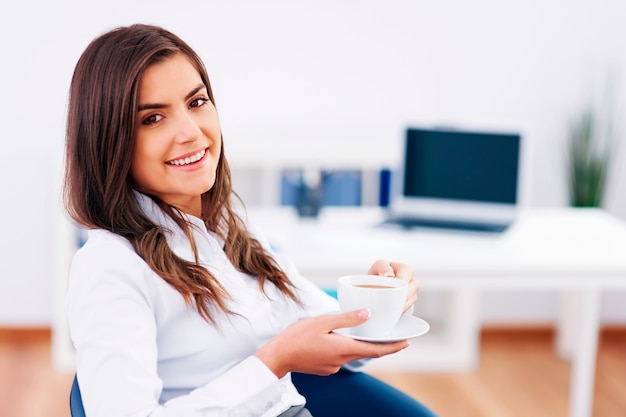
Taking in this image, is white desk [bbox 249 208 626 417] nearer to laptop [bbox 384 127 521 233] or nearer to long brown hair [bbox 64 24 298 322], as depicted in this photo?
laptop [bbox 384 127 521 233]

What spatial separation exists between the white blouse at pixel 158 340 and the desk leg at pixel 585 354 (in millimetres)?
1504

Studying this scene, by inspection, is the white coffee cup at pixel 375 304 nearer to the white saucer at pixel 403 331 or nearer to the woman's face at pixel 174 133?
the white saucer at pixel 403 331

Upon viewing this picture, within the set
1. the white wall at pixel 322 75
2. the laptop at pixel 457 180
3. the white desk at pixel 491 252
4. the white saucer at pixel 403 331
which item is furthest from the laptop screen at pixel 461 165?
the white saucer at pixel 403 331

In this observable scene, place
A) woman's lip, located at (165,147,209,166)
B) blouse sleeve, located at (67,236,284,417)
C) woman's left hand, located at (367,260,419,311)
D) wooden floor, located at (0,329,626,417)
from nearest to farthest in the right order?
blouse sleeve, located at (67,236,284,417) → woman's lip, located at (165,147,209,166) → woman's left hand, located at (367,260,419,311) → wooden floor, located at (0,329,626,417)

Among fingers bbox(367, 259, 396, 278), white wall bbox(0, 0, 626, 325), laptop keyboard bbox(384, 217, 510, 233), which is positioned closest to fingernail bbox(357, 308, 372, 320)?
fingers bbox(367, 259, 396, 278)

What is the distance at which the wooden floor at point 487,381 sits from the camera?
3074 millimetres

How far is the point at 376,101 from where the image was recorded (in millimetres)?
3639

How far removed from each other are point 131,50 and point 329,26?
7.64ft

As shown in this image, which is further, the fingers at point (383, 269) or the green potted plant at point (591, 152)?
the green potted plant at point (591, 152)

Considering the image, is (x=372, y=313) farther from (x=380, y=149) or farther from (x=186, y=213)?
(x=380, y=149)

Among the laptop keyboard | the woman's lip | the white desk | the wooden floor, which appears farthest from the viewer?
the wooden floor

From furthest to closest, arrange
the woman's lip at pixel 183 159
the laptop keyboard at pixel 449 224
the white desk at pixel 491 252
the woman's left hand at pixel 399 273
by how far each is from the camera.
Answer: the laptop keyboard at pixel 449 224 → the white desk at pixel 491 252 → the woman's left hand at pixel 399 273 → the woman's lip at pixel 183 159

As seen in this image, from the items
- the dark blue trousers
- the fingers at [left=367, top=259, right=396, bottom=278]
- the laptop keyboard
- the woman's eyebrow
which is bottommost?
the dark blue trousers

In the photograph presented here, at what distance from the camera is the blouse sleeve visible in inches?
45.9
